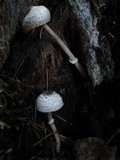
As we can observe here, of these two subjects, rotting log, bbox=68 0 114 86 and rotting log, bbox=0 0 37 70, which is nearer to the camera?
rotting log, bbox=68 0 114 86

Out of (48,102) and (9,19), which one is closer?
(48,102)

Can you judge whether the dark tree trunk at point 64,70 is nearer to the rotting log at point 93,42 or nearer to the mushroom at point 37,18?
the rotting log at point 93,42

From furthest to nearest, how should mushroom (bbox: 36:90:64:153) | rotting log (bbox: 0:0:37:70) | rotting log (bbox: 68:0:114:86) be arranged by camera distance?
rotting log (bbox: 0:0:37:70) < rotting log (bbox: 68:0:114:86) < mushroom (bbox: 36:90:64:153)

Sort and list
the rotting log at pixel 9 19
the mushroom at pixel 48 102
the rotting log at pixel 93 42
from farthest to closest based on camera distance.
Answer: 1. the rotting log at pixel 9 19
2. the rotting log at pixel 93 42
3. the mushroom at pixel 48 102

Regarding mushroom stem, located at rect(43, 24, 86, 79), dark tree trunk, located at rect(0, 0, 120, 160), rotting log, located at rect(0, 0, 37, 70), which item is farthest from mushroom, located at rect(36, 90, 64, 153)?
rotting log, located at rect(0, 0, 37, 70)

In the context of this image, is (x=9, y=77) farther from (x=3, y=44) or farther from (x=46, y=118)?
(x=46, y=118)

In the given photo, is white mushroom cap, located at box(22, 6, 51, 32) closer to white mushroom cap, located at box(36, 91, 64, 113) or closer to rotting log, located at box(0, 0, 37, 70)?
rotting log, located at box(0, 0, 37, 70)

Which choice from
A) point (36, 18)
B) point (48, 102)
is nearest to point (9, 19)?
point (36, 18)

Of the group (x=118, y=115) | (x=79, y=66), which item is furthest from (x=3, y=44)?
(x=118, y=115)

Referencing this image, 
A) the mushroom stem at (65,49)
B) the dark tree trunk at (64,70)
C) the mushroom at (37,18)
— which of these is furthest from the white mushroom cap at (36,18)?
the dark tree trunk at (64,70)

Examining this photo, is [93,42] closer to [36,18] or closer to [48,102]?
[36,18]
